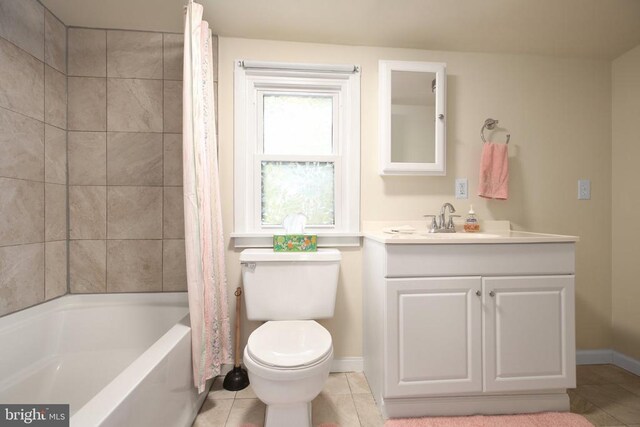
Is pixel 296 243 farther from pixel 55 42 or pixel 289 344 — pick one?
pixel 55 42

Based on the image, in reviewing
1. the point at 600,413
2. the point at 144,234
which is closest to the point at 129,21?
the point at 144,234

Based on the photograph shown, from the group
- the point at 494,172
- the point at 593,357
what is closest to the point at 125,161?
the point at 494,172

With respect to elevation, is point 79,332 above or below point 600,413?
above

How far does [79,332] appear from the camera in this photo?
1450 mm

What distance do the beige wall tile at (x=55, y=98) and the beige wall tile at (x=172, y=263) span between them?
2.89ft

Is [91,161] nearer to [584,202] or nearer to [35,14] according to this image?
[35,14]

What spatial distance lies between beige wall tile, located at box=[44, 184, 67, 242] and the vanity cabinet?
178 cm

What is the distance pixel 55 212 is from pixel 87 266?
0.35 meters

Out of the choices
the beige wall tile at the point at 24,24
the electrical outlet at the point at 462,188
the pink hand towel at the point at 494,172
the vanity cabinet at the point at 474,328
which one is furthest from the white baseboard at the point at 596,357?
the beige wall tile at the point at 24,24

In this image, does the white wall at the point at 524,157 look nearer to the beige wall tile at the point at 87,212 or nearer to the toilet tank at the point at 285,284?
the toilet tank at the point at 285,284

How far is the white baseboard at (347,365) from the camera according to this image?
1670mm

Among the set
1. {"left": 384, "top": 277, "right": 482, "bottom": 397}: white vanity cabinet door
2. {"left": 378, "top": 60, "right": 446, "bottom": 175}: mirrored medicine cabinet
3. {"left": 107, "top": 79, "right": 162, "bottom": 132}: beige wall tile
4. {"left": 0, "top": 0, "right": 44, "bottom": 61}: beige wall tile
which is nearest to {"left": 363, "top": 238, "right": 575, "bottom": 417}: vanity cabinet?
{"left": 384, "top": 277, "right": 482, "bottom": 397}: white vanity cabinet door

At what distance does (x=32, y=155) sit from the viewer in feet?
4.46

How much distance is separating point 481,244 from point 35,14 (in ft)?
8.25
